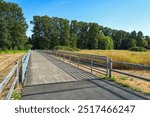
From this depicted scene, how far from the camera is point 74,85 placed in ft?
37.1

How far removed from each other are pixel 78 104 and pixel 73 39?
114m

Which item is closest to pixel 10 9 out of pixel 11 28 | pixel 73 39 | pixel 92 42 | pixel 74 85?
pixel 11 28

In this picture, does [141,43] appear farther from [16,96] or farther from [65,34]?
[16,96]

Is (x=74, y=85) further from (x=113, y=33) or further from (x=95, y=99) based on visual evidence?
(x=113, y=33)

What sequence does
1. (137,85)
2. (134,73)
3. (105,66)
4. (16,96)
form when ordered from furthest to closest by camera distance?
(134,73), (105,66), (137,85), (16,96)

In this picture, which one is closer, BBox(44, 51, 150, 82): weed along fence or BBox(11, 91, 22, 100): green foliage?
BBox(11, 91, 22, 100): green foliage

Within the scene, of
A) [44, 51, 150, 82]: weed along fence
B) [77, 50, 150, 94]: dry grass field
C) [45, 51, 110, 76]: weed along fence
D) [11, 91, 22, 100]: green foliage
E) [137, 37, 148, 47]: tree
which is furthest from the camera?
[137, 37, 148, 47]: tree

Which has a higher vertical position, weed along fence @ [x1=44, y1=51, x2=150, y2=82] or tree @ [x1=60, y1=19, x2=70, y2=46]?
tree @ [x1=60, y1=19, x2=70, y2=46]

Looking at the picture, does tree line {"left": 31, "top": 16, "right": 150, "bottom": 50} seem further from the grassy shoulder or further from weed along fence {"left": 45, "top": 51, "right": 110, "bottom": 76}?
the grassy shoulder

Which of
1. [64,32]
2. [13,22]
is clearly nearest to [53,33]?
[64,32]

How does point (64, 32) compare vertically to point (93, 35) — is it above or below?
above

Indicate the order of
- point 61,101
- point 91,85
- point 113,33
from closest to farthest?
point 61,101, point 91,85, point 113,33

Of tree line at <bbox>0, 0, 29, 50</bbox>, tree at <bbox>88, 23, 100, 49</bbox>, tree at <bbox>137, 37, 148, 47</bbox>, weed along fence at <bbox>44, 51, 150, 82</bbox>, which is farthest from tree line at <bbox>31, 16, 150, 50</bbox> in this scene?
weed along fence at <bbox>44, 51, 150, 82</bbox>

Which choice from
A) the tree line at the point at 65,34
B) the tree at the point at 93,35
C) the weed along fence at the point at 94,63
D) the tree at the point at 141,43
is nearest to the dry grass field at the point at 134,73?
the weed along fence at the point at 94,63
